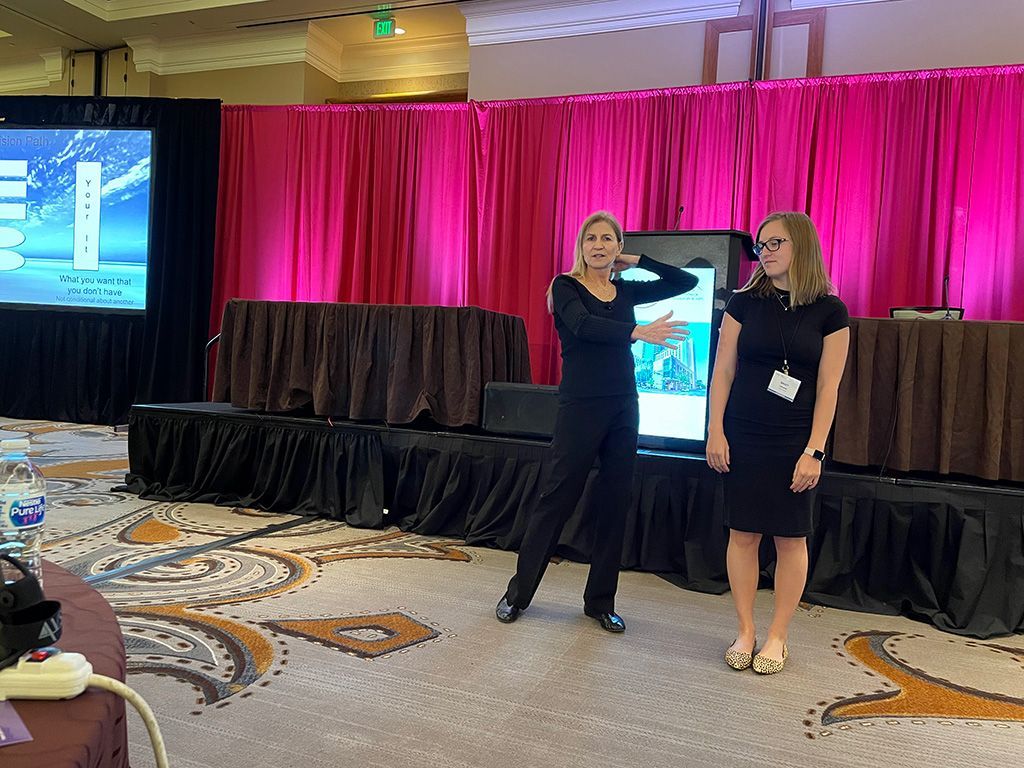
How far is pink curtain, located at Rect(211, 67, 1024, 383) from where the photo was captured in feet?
15.9

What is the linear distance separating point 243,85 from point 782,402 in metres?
6.62

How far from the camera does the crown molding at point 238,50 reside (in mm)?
7062

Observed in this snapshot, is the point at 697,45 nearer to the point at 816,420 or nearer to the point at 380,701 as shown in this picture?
the point at 816,420

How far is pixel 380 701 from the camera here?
6.39 ft

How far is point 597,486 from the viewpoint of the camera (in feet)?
8.52

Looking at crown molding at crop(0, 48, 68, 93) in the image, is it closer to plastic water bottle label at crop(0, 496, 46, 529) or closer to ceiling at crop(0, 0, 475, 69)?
ceiling at crop(0, 0, 475, 69)

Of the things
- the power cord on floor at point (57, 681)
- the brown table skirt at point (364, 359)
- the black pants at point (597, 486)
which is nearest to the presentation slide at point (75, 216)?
the brown table skirt at point (364, 359)

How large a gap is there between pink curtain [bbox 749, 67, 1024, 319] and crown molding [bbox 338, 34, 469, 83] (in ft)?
9.49

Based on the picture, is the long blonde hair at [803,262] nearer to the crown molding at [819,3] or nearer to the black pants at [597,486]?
the black pants at [597,486]

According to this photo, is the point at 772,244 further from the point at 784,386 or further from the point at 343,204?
the point at 343,204

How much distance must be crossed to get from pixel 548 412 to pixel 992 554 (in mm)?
1710

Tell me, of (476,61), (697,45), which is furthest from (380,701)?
(476,61)

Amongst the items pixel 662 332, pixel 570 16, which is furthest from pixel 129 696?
pixel 570 16

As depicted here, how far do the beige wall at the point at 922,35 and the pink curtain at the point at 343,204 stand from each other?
108 inches
